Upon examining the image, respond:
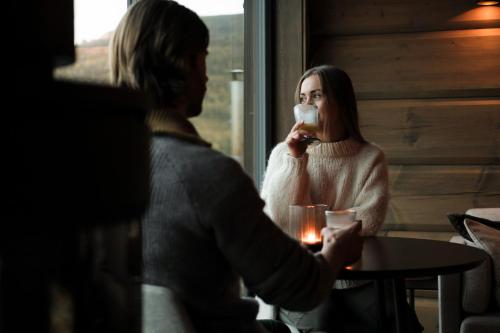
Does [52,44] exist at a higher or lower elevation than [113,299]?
higher

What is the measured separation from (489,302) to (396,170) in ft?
4.51

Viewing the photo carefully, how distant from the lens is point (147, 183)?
0.55 m

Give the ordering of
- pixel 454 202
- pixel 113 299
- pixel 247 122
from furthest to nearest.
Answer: pixel 454 202, pixel 247 122, pixel 113 299

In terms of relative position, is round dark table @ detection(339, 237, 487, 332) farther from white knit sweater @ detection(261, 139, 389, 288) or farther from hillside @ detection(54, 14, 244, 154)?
hillside @ detection(54, 14, 244, 154)

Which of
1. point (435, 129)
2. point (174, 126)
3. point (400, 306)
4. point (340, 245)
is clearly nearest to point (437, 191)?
point (435, 129)

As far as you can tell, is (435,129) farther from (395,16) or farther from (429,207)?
(395,16)

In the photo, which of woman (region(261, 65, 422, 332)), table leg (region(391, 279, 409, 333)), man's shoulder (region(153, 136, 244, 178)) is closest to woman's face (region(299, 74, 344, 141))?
woman (region(261, 65, 422, 332))

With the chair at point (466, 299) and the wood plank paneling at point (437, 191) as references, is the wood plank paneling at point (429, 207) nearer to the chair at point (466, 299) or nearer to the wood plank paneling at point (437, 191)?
the wood plank paneling at point (437, 191)

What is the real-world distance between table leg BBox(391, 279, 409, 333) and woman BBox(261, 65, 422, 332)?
0.30 metres

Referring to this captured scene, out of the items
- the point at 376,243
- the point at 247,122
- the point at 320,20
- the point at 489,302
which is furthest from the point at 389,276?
the point at 320,20

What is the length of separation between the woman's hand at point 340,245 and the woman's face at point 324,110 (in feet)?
3.95

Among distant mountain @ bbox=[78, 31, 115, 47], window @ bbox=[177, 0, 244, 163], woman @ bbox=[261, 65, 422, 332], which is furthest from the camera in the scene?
window @ bbox=[177, 0, 244, 163]

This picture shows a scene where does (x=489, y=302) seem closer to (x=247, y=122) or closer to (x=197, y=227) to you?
(x=247, y=122)

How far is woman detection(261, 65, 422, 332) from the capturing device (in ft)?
7.63
